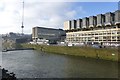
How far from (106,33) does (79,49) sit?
25048mm

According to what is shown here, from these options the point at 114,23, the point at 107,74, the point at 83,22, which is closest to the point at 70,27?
the point at 83,22

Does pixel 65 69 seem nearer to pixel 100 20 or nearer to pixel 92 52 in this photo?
pixel 92 52

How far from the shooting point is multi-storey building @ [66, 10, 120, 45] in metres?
108

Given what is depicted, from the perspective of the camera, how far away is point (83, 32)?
449ft

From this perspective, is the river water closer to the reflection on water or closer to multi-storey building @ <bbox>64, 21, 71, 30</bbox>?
the reflection on water

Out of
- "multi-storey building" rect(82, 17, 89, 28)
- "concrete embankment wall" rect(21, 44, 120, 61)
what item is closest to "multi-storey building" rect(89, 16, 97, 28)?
"multi-storey building" rect(82, 17, 89, 28)

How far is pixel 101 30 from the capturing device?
4756 inches

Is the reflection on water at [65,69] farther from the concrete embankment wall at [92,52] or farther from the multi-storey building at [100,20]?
the multi-storey building at [100,20]

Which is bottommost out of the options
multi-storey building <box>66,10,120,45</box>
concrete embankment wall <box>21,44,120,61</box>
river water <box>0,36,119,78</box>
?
river water <box>0,36,119,78</box>

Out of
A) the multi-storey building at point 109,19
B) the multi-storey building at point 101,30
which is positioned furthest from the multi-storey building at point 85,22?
the multi-storey building at point 109,19

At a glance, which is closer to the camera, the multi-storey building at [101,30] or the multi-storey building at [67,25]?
the multi-storey building at [101,30]

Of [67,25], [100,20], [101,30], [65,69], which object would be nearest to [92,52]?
[65,69]

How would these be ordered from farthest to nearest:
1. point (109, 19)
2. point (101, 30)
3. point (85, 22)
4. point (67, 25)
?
1. point (67, 25)
2. point (85, 22)
3. point (101, 30)
4. point (109, 19)

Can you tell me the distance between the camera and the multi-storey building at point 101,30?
107900mm
